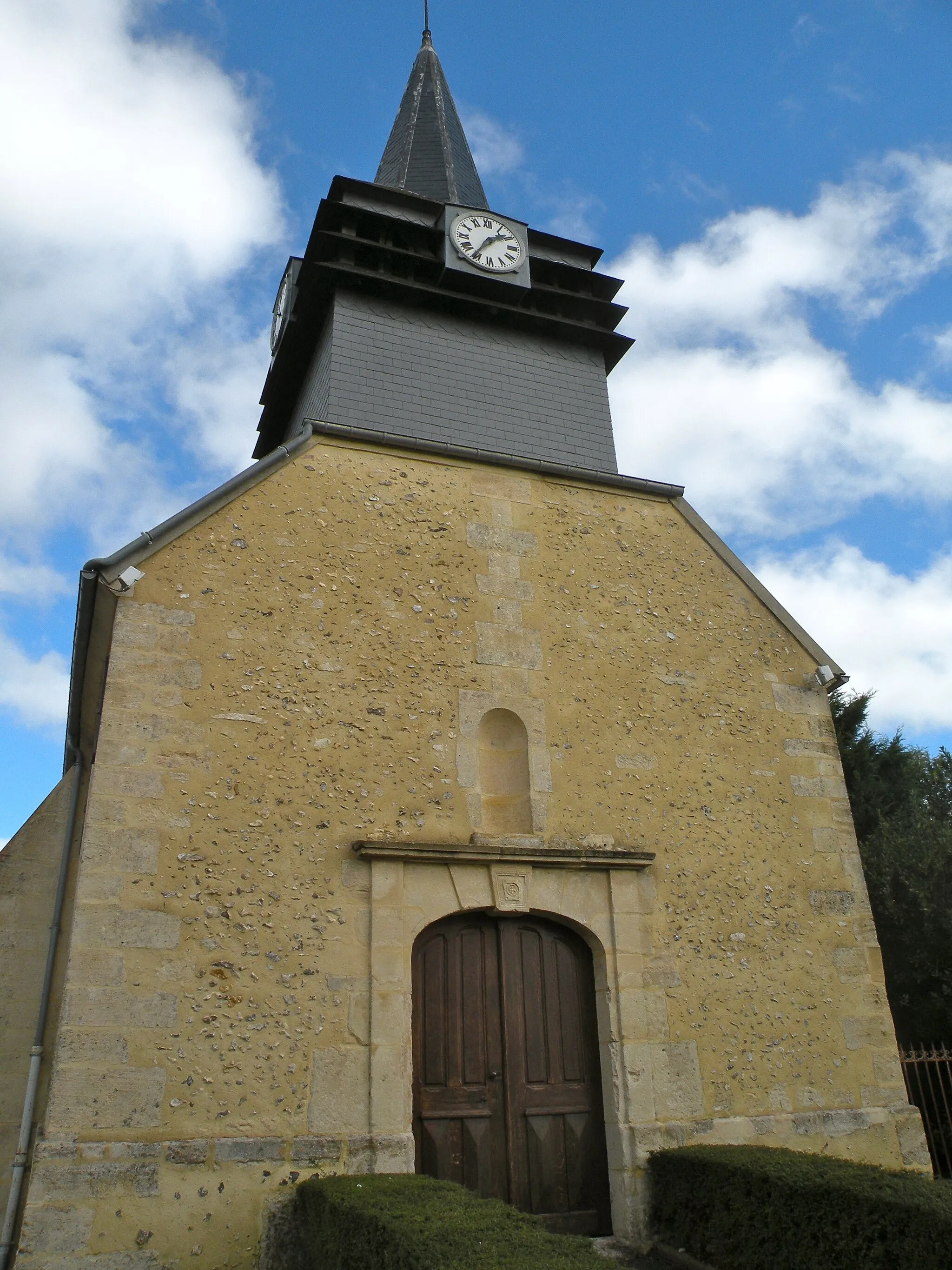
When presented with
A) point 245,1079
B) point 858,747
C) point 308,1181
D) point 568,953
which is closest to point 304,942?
point 245,1079

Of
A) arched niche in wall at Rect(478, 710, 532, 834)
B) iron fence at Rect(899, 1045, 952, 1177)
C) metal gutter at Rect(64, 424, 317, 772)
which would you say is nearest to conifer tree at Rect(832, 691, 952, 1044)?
iron fence at Rect(899, 1045, 952, 1177)

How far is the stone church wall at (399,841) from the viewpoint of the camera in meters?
4.94

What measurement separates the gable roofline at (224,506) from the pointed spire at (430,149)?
3765mm

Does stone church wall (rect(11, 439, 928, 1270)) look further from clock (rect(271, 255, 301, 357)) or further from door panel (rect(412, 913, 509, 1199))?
clock (rect(271, 255, 301, 357))

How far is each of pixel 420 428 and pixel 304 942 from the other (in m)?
A: 4.48

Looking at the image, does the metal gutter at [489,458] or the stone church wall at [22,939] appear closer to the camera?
the stone church wall at [22,939]

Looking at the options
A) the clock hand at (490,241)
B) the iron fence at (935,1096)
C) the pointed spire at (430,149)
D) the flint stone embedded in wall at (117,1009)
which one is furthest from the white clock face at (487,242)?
the iron fence at (935,1096)

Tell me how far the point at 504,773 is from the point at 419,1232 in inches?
131

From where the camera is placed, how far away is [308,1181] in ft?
15.9

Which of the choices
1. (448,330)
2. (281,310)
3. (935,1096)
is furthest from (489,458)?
(935,1096)

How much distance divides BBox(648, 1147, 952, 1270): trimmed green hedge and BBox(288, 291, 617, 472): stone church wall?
17.4 feet

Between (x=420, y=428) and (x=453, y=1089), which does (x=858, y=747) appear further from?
(x=453, y=1089)

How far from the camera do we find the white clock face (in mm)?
9188

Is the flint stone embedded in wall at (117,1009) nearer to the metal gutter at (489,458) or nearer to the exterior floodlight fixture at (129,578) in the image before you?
the exterior floodlight fixture at (129,578)
